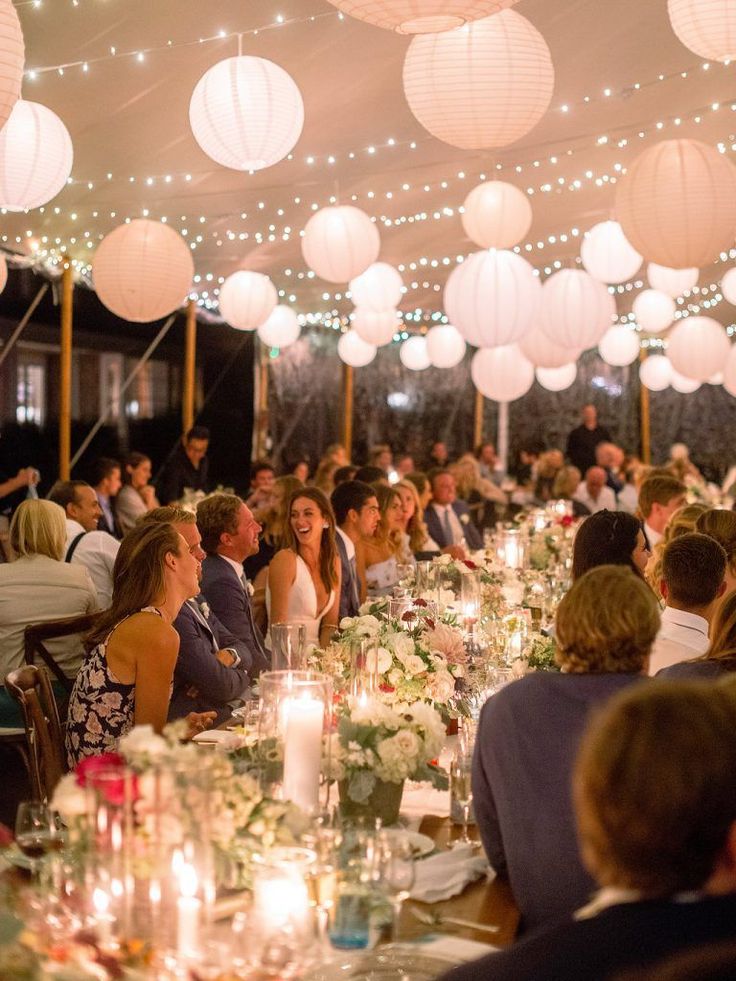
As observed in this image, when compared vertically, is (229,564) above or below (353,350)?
below

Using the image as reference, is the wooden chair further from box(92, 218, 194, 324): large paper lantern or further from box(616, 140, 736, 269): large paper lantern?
box(92, 218, 194, 324): large paper lantern

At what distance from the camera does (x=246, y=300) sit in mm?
9430

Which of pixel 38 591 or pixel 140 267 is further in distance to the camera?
pixel 140 267

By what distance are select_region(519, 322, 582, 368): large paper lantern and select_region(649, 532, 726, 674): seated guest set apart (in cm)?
597

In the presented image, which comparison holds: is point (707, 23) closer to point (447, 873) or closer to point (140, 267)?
point (447, 873)

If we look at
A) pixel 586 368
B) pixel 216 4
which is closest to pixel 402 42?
pixel 216 4

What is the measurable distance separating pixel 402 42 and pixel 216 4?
106 centimetres

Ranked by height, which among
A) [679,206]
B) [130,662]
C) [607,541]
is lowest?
[130,662]

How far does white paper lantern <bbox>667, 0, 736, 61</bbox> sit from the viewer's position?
392cm

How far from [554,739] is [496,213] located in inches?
202

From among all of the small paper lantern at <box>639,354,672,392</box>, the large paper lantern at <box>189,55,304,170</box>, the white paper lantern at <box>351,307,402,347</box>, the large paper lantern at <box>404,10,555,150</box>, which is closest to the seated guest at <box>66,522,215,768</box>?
the large paper lantern at <box>404,10,555,150</box>

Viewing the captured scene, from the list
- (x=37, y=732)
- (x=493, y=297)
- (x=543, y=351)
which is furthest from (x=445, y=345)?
(x=37, y=732)

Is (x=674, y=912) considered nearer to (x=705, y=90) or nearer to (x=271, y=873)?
(x=271, y=873)

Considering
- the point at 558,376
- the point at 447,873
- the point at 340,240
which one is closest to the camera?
the point at 447,873
